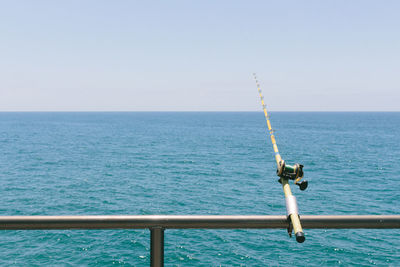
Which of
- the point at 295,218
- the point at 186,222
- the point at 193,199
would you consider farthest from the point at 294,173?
the point at 193,199

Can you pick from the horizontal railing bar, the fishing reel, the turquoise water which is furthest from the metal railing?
the turquoise water

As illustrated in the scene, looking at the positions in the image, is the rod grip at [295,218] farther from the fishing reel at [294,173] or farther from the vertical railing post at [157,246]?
the vertical railing post at [157,246]

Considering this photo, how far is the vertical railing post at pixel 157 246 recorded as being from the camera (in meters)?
1.89

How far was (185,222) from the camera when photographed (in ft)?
6.09

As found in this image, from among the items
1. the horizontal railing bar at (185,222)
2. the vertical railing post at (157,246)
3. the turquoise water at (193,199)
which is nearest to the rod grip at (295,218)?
the horizontal railing bar at (185,222)

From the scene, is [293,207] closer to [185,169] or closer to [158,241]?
[158,241]

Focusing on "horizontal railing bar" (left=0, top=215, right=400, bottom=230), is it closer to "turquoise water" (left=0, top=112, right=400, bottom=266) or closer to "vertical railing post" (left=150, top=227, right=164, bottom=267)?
"vertical railing post" (left=150, top=227, right=164, bottom=267)

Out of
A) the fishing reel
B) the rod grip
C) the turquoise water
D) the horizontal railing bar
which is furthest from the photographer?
the turquoise water

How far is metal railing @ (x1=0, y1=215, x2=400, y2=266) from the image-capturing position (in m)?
1.85

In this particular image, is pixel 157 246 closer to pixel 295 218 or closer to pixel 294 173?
pixel 295 218

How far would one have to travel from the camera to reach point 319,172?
47.0m

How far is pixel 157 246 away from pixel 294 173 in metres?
0.97

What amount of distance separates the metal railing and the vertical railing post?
1.2 inches

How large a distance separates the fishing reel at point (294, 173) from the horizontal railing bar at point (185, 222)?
0.22 meters
